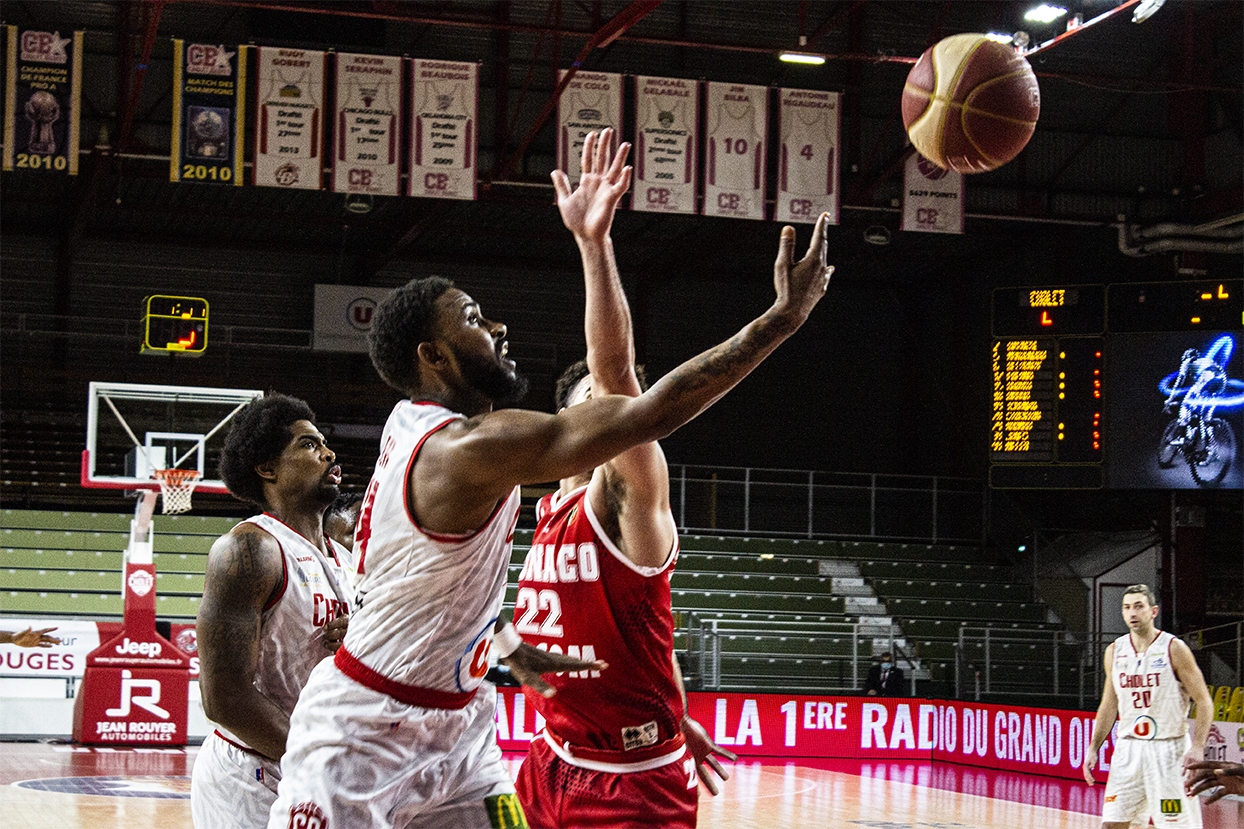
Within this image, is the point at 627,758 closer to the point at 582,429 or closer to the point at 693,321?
the point at 582,429

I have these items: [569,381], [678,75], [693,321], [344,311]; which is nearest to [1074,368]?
[678,75]

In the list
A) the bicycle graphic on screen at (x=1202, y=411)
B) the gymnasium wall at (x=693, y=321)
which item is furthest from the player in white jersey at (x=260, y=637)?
the gymnasium wall at (x=693, y=321)

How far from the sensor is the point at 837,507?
24953mm

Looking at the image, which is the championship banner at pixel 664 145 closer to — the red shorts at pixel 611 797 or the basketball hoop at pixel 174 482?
the basketball hoop at pixel 174 482

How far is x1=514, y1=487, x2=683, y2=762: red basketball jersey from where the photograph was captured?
12.9 ft

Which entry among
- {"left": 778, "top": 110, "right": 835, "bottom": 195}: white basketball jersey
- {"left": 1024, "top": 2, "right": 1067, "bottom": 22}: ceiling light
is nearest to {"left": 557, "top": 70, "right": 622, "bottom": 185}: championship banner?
{"left": 778, "top": 110, "right": 835, "bottom": 195}: white basketball jersey

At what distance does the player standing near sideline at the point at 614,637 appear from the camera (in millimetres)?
3895

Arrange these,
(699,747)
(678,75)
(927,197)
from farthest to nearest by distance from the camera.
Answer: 1. (678,75)
2. (927,197)
3. (699,747)

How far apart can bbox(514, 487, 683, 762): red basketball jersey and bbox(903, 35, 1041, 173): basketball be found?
4.62 m

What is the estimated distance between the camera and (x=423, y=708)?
3.27 m

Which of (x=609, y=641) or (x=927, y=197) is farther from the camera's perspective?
(x=927, y=197)

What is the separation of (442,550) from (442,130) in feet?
42.1

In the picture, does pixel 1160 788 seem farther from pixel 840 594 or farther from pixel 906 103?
pixel 840 594

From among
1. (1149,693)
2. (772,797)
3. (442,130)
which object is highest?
(442,130)
